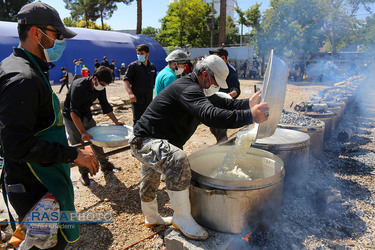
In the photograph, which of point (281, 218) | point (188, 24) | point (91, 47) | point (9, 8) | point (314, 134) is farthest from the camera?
point (188, 24)

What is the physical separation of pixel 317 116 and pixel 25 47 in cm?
583

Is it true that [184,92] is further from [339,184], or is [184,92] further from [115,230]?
[339,184]

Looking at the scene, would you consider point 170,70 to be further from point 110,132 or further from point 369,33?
point 369,33

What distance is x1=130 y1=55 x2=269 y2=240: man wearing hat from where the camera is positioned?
2.23m

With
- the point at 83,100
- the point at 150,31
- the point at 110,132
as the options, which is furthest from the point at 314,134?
the point at 150,31

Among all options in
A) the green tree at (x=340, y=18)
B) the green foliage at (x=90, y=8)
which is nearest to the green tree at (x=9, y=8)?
the green foliage at (x=90, y=8)

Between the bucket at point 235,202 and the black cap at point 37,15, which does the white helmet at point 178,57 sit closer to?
the bucket at point 235,202

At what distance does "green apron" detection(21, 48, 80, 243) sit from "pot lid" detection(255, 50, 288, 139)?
168cm

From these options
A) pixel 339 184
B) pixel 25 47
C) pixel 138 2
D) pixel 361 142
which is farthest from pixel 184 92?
pixel 138 2

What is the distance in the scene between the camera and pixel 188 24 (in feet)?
127

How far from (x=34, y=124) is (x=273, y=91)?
1.95m

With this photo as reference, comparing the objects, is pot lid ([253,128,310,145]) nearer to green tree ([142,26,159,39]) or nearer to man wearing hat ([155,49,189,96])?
man wearing hat ([155,49,189,96])

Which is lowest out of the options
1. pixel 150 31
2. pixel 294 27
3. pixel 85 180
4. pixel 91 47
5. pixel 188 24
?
pixel 85 180

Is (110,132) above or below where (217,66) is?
below
